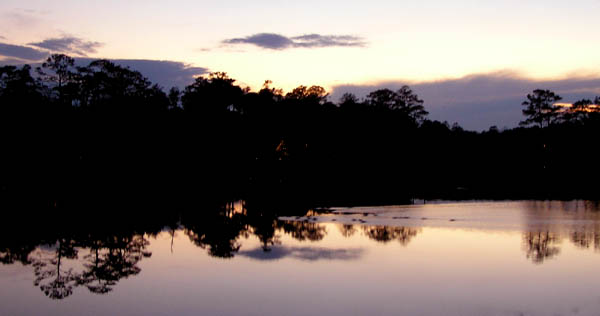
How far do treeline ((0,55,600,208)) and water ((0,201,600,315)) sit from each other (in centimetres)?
2001

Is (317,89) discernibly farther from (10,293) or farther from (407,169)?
(10,293)

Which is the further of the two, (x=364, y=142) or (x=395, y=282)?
(x=364, y=142)

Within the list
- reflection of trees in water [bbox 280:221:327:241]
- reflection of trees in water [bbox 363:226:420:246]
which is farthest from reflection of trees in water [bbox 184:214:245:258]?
reflection of trees in water [bbox 363:226:420:246]

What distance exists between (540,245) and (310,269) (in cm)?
1073

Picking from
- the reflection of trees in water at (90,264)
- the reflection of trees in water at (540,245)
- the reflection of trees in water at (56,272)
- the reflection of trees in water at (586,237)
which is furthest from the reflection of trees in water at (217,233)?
the reflection of trees in water at (586,237)

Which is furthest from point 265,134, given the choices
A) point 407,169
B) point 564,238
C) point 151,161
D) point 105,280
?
point 105,280

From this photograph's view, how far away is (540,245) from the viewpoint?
24.2 meters

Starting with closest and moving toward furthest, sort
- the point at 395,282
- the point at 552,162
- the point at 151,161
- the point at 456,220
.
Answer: the point at 395,282 < the point at 456,220 < the point at 151,161 < the point at 552,162

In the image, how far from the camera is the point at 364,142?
316 feet

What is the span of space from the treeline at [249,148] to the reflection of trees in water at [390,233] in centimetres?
2044

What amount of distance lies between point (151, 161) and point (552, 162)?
64892 mm

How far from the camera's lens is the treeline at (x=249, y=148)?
59.5 m

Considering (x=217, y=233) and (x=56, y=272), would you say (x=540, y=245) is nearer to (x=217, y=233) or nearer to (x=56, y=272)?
(x=217, y=233)

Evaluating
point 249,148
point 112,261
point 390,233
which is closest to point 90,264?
point 112,261
